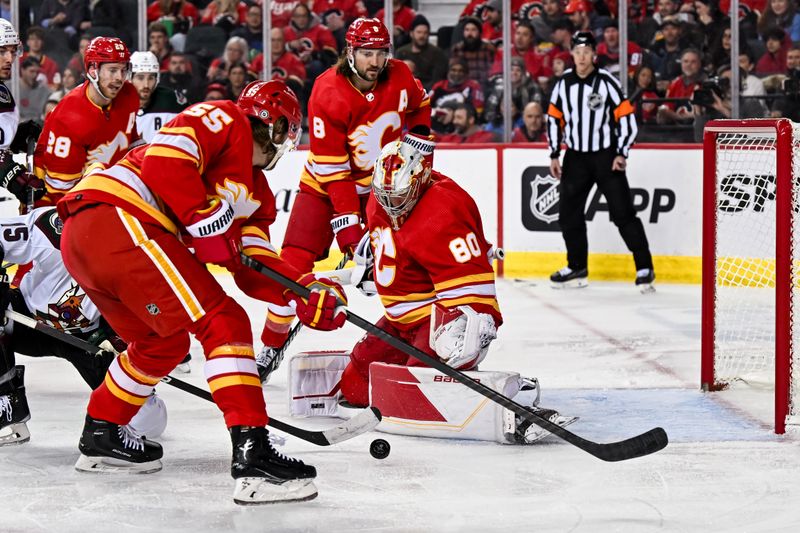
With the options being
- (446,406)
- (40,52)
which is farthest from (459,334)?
(40,52)

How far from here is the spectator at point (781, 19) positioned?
685cm

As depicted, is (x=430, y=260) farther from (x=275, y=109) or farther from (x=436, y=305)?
(x=275, y=109)

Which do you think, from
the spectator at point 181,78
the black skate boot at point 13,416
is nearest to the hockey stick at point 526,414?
the black skate boot at point 13,416

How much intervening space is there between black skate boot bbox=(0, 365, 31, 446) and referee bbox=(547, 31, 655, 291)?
3.64 metres

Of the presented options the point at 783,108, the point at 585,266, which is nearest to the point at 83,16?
the point at 585,266

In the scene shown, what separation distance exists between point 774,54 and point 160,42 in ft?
11.8

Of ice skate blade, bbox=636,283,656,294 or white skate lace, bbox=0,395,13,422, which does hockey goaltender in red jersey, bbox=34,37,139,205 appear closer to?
white skate lace, bbox=0,395,13,422

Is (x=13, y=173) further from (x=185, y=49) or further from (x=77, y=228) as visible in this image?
(x=185, y=49)

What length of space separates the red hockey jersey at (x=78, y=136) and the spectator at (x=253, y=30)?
8.96ft

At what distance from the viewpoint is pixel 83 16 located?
320 inches

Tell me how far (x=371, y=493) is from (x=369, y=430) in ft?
1.08

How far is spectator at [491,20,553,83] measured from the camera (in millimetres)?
7241

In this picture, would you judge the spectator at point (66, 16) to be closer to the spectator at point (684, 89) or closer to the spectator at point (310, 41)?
the spectator at point (310, 41)

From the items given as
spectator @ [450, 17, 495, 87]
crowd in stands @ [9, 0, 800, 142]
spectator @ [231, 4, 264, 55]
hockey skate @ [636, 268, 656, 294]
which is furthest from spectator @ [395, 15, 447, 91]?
hockey skate @ [636, 268, 656, 294]
